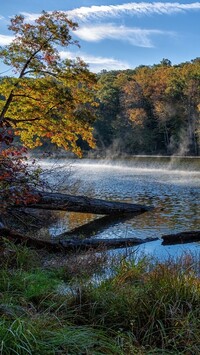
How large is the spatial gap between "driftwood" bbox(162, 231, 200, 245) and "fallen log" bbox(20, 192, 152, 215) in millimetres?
3951

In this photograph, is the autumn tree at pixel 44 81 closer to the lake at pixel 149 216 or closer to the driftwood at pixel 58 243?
A: the lake at pixel 149 216

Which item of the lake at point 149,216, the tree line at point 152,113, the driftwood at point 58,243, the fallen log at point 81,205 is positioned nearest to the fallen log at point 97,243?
the driftwood at point 58,243

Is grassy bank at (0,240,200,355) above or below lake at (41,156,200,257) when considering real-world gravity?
above

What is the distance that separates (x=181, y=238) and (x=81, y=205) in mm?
4874

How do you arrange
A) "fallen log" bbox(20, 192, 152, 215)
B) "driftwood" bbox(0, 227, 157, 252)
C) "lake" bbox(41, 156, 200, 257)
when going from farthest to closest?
"fallen log" bbox(20, 192, 152, 215) < "lake" bbox(41, 156, 200, 257) < "driftwood" bbox(0, 227, 157, 252)

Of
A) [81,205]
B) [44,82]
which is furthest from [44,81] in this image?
[81,205]

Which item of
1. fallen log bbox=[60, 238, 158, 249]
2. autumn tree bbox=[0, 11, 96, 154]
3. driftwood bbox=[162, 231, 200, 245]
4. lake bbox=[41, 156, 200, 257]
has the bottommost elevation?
lake bbox=[41, 156, 200, 257]

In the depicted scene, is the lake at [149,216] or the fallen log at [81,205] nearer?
the lake at [149,216]

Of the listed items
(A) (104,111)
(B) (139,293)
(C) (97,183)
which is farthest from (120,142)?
(B) (139,293)

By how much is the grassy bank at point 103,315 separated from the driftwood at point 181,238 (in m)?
5.09

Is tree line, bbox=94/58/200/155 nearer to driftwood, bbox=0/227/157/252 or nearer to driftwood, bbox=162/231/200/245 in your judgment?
driftwood, bbox=162/231/200/245

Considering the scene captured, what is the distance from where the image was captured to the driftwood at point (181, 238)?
11336 millimetres

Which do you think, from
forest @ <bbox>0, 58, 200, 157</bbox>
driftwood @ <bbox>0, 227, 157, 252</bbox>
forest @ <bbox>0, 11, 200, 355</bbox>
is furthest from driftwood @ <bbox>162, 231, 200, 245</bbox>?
forest @ <bbox>0, 58, 200, 157</bbox>

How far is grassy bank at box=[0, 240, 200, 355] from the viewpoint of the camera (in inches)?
127
